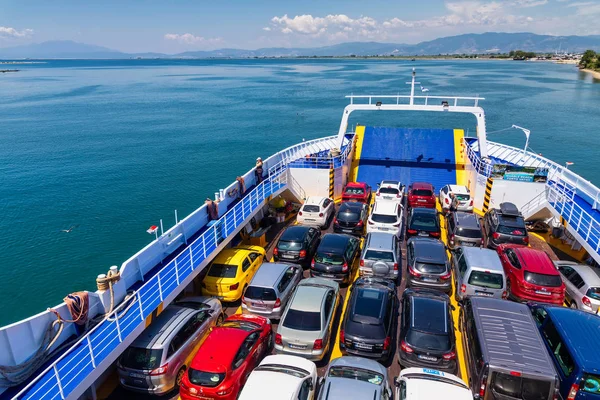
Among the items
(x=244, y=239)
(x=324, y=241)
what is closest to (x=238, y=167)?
(x=244, y=239)

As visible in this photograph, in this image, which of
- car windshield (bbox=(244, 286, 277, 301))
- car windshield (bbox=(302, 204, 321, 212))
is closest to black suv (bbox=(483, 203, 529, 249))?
car windshield (bbox=(302, 204, 321, 212))

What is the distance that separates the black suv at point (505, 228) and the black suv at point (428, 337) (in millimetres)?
6468

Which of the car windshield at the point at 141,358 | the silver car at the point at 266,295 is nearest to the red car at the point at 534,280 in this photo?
the silver car at the point at 266,295

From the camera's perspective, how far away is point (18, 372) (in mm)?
7512

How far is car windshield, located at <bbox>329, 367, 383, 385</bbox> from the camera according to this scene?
7.68m

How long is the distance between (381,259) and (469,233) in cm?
444

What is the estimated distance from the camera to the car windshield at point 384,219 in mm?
15461

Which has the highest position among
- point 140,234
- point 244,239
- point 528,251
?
point 528,251

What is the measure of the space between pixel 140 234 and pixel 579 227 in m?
23.5

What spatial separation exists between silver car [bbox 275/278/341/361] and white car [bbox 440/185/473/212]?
10628 mm

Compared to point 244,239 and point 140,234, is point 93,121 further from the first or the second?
point 244,239

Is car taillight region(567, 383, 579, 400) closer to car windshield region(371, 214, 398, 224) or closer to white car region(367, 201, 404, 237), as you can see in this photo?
white car region(367, 201, 404, 237)

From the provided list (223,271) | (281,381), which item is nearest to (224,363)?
(281,381)

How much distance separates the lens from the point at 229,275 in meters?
12.0
